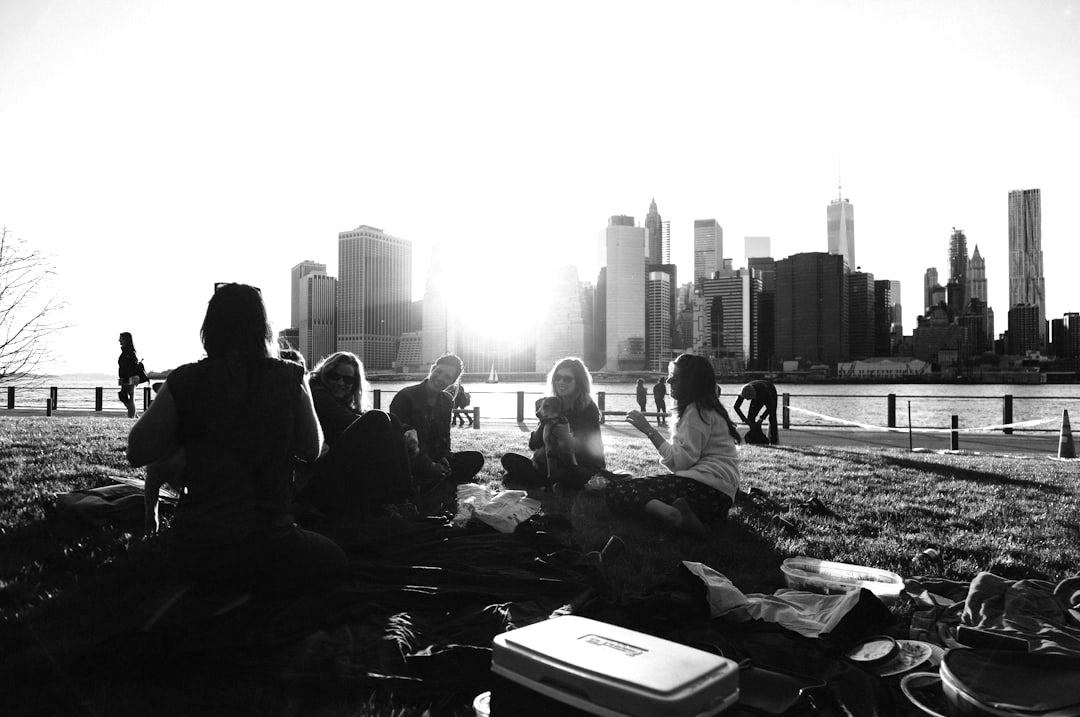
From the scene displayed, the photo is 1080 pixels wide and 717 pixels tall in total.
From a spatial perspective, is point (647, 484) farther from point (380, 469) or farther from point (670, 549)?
point (380, 469)

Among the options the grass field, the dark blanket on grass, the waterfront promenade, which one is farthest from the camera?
the waterfront promenade

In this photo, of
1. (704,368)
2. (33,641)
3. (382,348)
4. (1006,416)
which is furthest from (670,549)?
(382,348)

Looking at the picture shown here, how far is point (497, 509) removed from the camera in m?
4.84

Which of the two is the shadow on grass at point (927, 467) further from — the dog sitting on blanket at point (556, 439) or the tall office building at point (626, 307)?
the tall office building at point (626, 307)

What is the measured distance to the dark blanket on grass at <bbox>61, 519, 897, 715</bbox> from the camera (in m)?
2.30

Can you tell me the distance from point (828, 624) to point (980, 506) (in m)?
4.10

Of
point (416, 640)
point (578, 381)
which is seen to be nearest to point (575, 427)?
point (578, 381)

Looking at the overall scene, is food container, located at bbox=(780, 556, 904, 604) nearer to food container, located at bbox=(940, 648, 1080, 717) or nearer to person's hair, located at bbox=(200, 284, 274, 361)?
food container, located at bbox=(940, 648, 1080, 717)

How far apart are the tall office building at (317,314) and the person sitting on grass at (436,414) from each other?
13138cm

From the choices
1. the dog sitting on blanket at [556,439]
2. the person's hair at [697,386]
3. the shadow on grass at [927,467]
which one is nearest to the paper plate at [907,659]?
the person's hair at [697,386]

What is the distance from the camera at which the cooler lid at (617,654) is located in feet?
5.25

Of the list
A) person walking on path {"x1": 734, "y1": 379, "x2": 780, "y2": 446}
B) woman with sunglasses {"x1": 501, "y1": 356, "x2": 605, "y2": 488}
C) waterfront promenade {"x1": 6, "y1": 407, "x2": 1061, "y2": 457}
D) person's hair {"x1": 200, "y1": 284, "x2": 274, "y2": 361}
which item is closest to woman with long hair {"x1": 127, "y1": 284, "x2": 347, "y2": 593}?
person's hair {"x1": 200, "y1": 284, "x2": 274, "y2": 361}

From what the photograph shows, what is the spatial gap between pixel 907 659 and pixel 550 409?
4126 millimetres

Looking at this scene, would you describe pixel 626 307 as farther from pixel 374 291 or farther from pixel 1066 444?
pixel 1066 444
